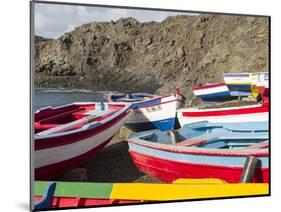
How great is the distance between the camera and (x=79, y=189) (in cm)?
351

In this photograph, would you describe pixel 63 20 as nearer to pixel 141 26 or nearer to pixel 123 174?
pixel 141 26

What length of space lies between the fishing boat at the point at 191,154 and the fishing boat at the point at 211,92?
0.22 m

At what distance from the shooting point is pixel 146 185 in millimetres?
3719

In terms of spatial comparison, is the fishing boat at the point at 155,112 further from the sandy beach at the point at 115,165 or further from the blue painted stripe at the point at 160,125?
the sandy beach at the point at 115,165

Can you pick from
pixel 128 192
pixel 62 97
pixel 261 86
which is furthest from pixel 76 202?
pixel 261 86

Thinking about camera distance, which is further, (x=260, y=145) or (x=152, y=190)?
(x=260, y=145)

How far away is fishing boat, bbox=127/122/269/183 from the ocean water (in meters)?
0.43

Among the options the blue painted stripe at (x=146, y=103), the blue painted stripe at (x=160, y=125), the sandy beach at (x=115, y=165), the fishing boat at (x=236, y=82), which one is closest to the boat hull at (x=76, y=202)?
the sandy beach at (x=115, y=165)

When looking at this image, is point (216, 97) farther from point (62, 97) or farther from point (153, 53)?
point (62, 97)

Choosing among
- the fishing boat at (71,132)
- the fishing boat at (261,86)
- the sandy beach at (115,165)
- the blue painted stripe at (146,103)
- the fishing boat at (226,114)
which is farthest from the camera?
the fishing boat at (261,86)

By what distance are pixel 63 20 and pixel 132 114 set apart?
885mm

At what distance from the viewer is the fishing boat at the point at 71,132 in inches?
133

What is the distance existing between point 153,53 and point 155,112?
461 millimetres

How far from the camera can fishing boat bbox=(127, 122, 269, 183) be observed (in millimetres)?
3785
